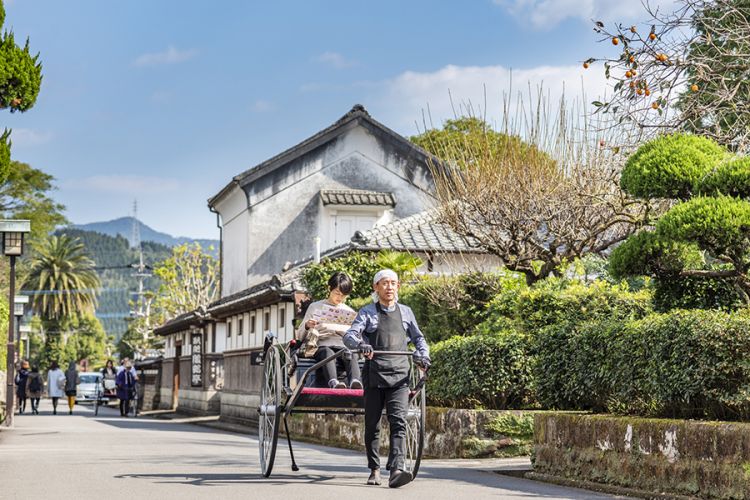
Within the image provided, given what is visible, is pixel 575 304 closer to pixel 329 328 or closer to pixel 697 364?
pixel 329 328

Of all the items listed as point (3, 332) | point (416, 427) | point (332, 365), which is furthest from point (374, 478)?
point (3, 332)

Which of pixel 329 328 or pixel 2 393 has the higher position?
pixel 329 328

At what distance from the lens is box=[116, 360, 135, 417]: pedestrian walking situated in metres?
42.3

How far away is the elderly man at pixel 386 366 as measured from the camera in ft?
36.3

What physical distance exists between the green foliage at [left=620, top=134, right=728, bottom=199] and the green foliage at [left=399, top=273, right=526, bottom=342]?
9.20 m

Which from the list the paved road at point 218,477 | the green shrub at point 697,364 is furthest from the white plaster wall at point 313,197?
the green shrub at point 697,364

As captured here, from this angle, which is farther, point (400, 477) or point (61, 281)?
point (61, 281)

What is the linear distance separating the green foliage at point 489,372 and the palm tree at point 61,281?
277 ft

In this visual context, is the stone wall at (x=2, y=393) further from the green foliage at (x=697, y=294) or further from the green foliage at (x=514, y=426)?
the green foliage at (x=697, y=294)

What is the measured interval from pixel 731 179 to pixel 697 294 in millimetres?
2416

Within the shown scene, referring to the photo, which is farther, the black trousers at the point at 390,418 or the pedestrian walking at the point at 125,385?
the pedestrian walking at the point at 125,385

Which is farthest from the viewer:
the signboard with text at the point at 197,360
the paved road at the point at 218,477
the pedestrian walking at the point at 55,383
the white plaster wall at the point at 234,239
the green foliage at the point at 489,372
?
the pedestrian walking at the point at 55,383

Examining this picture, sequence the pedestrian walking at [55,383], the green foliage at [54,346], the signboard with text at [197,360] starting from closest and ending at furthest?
the signboard with text at [197,360] < the pedestrian walking at [55,383] < the green foliage at [54,346]

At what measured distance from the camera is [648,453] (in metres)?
10.4
